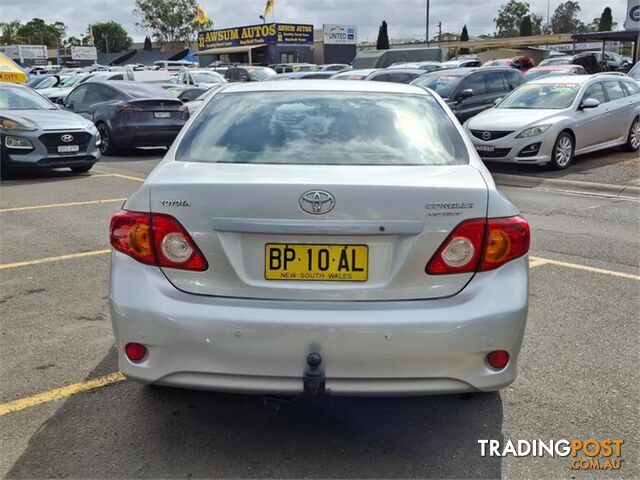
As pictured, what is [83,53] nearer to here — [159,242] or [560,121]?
[560,121]

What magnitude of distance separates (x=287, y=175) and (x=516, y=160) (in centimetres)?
876

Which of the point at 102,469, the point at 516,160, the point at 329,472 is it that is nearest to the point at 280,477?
the point at 329,472

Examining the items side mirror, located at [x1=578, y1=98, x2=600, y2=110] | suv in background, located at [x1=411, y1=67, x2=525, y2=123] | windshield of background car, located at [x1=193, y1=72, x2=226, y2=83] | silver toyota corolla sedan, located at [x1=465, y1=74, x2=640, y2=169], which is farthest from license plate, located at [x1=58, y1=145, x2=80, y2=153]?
windshield of background car, located at [x1=193, y1=72, x2=226, y2=83]

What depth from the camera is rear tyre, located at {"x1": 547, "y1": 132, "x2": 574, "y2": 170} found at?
434 inches

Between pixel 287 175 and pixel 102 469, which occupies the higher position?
pixel 287 175

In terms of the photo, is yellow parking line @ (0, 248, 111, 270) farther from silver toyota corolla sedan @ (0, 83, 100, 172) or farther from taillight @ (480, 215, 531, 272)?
silver toyota corolla sedan @ (0, 83, 100, 172)

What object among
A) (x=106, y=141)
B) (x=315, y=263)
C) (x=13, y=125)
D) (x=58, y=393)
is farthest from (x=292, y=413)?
(x=106, y=141)

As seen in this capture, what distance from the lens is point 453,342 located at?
8.74ft

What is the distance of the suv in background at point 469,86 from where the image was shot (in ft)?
46.3

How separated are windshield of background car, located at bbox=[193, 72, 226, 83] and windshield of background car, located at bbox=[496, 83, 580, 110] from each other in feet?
48.2

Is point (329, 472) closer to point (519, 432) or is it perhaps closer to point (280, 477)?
point (280, 477)

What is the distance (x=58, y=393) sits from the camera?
3539mm

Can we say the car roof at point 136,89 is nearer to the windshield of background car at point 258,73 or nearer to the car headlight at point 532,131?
the car headlight at point 532,131

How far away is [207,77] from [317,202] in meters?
23.8
